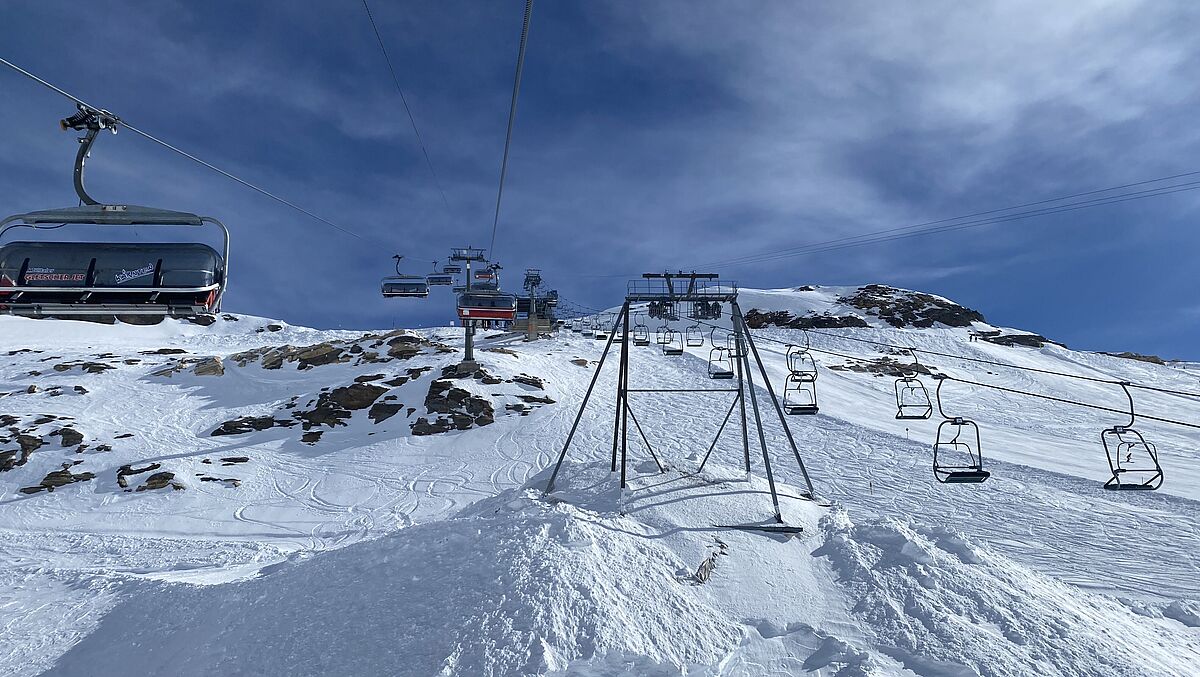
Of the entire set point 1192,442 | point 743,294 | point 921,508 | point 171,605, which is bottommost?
point 171,605

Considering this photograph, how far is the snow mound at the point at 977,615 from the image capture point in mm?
7520

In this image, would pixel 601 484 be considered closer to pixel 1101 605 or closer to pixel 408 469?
pixel 1101 605

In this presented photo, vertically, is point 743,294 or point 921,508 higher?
point 743,294

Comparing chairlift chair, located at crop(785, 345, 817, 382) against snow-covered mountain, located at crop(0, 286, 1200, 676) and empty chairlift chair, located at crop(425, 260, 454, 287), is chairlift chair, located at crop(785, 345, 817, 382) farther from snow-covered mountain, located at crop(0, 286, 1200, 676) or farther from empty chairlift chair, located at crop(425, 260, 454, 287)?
empty chairlift chair, located at crop(425, 260, 454, 287)

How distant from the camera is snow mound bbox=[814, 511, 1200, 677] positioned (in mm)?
7520

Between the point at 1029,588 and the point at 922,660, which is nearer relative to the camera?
→ the point at 922,660

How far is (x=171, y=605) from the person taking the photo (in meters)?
9.98

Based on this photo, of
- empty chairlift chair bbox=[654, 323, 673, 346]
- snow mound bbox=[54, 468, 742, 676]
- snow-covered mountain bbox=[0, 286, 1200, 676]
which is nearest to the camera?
snow mound bbox=[54, 468, 742, 676]

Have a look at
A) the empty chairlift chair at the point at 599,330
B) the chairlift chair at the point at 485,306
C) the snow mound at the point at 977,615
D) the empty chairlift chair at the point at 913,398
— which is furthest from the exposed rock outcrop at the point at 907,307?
the snow mound at the point at 977,615

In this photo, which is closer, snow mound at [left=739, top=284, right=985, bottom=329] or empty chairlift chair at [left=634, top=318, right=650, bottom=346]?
empty chairlift chair at [left=634, top=318, right=650, bottom=346]

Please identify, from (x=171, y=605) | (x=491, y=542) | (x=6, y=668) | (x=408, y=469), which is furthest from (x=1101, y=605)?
(x=408, y=469)

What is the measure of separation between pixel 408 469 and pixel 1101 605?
19754mm

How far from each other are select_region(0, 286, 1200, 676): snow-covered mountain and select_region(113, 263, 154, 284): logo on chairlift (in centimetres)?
564

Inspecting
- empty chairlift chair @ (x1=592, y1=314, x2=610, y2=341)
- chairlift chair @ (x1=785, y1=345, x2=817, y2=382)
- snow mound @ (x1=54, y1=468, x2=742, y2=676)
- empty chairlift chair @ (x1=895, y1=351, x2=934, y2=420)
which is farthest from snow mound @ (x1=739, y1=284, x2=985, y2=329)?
snow mound @ (x1=54, y1=468, x2=742, y2=676)
